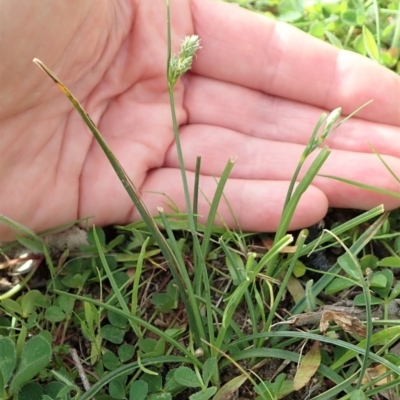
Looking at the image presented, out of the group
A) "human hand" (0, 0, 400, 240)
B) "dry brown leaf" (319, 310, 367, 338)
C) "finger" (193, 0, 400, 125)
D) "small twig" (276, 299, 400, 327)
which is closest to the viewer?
"dry brown leaf" (319, 310, 367, 338)

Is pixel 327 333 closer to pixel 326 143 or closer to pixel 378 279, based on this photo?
pixel 378 279

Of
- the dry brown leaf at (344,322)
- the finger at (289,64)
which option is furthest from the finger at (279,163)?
the dry brown leaf at (344,322)

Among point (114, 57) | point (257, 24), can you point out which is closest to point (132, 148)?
point (114, 57)

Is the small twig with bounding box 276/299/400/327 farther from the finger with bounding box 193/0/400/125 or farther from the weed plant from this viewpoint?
the finger with bounding box 193/0/400/125

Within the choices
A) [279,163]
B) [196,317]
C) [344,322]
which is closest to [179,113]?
[279,163]

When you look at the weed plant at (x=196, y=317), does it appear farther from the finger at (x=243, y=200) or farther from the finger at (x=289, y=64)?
the finger at (x=289, y=64)

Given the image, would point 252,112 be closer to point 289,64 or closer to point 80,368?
point 289,64

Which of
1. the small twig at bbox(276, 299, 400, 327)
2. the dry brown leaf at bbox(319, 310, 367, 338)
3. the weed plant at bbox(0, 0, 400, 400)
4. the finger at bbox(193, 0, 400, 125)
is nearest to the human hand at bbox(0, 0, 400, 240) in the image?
the finger at bbox(193, 0, 400, 125)
